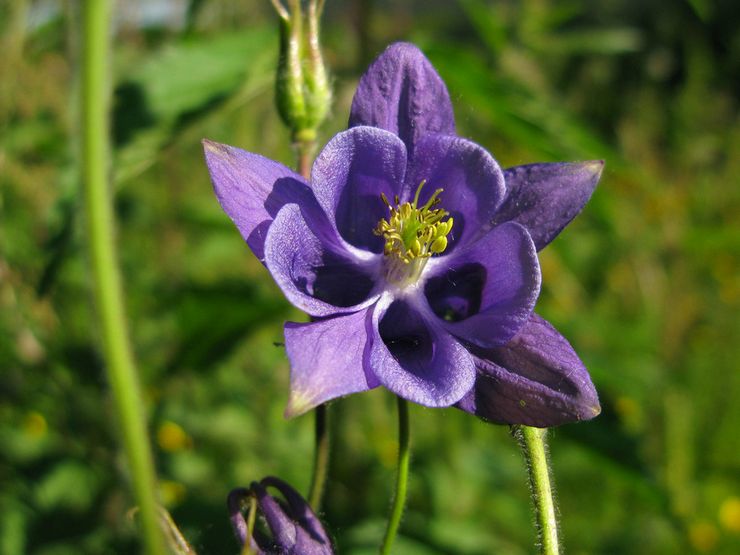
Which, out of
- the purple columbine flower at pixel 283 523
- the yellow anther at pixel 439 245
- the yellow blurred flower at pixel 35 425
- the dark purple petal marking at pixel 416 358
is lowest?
the yellow blurred flower at pixel 35 425

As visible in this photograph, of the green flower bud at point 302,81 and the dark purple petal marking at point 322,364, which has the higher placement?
the green flower bud at point 302,81

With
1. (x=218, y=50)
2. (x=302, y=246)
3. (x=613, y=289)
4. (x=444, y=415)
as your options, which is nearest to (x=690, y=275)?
(x=613, y=289)

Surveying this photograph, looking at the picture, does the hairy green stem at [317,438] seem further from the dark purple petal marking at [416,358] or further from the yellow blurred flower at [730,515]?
the yellow blurred flower at [730,515]

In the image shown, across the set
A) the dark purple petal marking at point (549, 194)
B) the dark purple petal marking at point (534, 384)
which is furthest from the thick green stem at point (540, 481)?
the dark purple petal marking at point (549, 194)

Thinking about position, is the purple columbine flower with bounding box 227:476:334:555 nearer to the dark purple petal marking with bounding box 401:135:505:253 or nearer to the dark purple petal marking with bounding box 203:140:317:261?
the dark purple petal marking with bounding box 203:140:317:261

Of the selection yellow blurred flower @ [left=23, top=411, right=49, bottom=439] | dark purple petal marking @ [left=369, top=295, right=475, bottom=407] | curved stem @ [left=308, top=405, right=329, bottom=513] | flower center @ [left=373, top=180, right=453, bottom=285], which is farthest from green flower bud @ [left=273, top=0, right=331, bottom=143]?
yellow blurred flower @ [left=23, top=411, right=49, bottom=439]

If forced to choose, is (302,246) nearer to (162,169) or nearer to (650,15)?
(162,169)

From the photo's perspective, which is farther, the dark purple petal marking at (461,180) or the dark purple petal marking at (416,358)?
the dark purple petal marking at (461,180)
